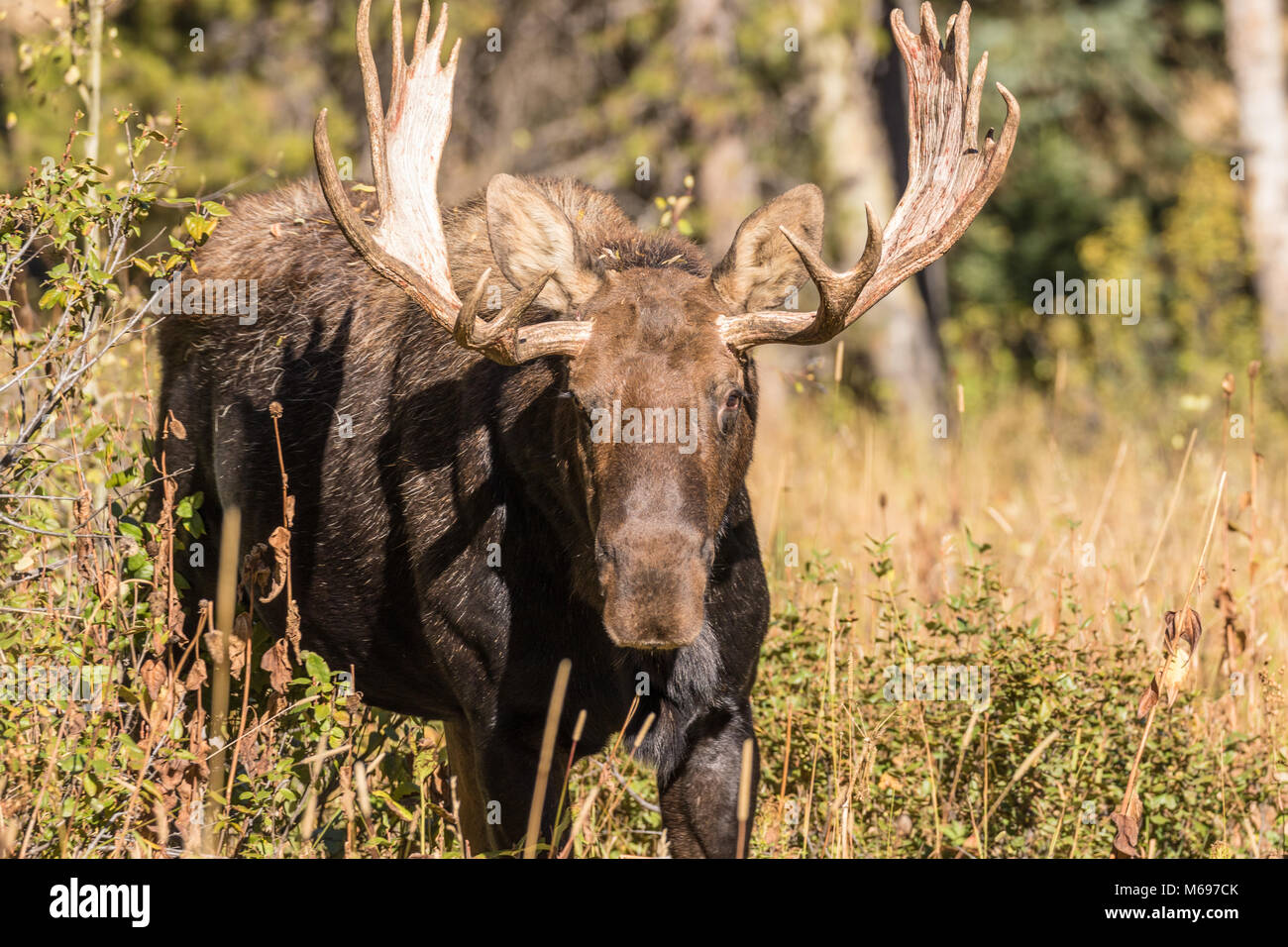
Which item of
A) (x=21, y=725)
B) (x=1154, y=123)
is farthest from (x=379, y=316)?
(x=1154, y=123)

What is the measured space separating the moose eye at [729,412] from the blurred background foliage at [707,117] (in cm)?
727

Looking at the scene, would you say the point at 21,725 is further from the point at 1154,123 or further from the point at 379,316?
the point at 1154,123

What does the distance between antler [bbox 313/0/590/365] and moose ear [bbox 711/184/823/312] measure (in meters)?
0.52

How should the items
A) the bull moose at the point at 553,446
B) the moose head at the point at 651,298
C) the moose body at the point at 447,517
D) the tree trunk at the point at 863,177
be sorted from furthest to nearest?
the tree trunk at the point at 863,177 < the moose body at the point at 447,517 < the bull moose at the point at 553,446 < the moose head at the point at 651,298

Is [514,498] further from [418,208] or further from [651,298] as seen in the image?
[418,208]

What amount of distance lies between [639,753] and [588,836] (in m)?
0.47

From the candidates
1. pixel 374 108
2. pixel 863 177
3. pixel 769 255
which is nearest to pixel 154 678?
pixel 374 108

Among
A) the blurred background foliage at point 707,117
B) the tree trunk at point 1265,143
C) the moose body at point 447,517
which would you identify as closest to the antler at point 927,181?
the moose body at point 447,517

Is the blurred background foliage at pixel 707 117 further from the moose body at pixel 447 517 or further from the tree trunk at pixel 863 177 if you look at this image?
the moose body at pixel 447 517

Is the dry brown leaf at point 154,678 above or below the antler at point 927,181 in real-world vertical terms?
below

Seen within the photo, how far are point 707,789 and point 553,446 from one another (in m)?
1.13

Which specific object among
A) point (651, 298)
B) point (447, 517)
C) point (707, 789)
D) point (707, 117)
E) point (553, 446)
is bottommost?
point (707, 789)

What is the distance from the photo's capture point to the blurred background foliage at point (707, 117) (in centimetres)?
1330

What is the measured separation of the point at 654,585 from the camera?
3.85m
